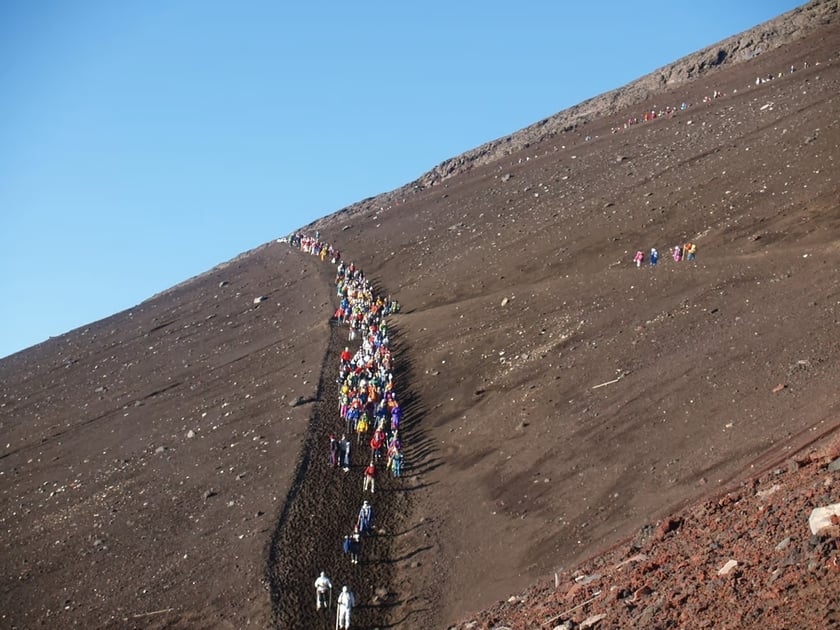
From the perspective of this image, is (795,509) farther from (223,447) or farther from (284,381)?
(284,381)

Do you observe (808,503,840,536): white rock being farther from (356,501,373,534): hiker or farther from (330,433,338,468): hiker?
(330,433,338,468): hiker

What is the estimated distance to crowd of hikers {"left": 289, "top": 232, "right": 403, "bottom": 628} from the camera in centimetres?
2622

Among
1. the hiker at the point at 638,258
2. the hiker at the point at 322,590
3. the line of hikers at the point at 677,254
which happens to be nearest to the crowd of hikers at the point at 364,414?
the hiker at the point at 322,590

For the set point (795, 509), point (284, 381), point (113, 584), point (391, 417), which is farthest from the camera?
point (284, 381)

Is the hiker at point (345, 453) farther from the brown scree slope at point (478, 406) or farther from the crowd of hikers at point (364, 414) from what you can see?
the brown scree slope at point (478, 406)

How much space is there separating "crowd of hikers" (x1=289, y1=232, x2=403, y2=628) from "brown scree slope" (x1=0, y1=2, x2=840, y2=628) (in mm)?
683

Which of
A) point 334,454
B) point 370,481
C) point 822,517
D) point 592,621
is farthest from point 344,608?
point 822,517

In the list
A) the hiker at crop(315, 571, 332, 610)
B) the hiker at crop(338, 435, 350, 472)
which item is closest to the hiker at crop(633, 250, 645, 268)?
the hiker at crop(338, 435, 350, 472)

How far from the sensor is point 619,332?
121 feet

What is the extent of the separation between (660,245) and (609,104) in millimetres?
52001

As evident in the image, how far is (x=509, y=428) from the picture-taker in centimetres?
3250

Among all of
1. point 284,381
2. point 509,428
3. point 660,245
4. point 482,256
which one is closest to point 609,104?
point 482,256

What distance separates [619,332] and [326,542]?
1554 cm

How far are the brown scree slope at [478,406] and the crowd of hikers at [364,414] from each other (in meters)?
0.68
